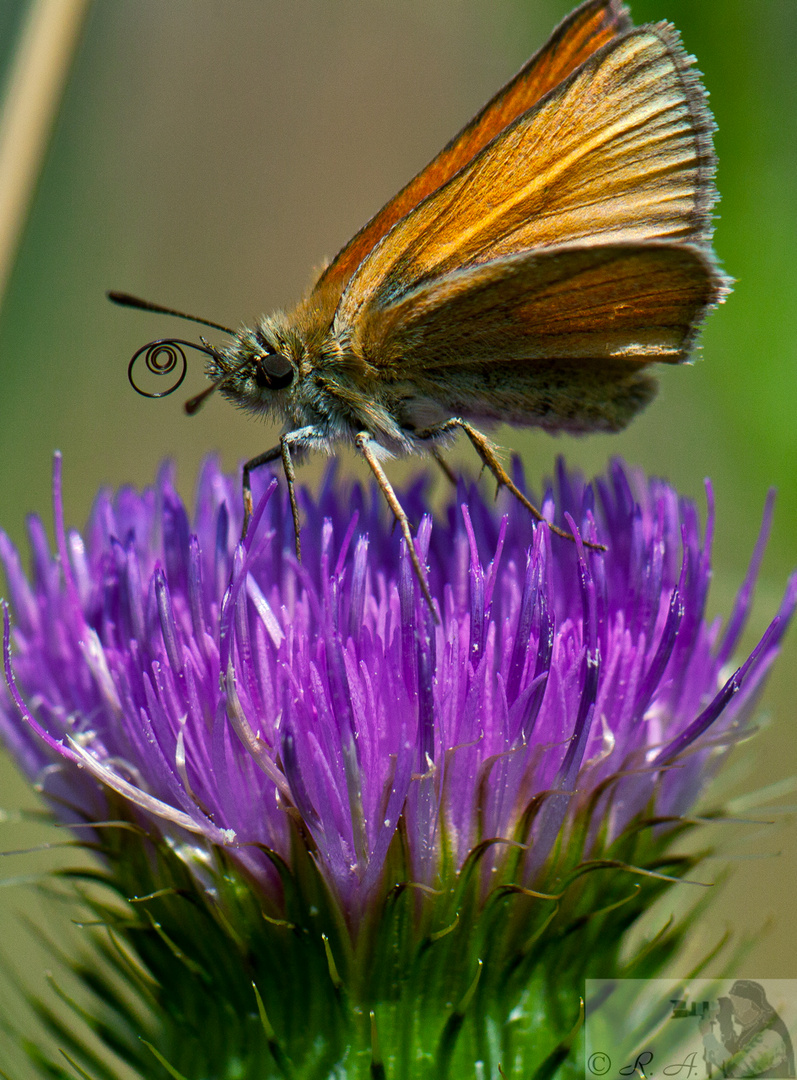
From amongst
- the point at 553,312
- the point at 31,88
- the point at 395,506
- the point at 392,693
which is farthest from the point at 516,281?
the point at 31,88

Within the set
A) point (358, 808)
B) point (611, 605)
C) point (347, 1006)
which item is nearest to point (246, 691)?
point (358, 808)

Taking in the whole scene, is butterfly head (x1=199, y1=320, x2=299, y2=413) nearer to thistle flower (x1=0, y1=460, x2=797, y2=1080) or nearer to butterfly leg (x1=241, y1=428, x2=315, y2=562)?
butterfly leg (x1=241, y1=428, x2=315, y2=562)

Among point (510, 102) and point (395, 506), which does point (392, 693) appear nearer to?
point (395, 506)

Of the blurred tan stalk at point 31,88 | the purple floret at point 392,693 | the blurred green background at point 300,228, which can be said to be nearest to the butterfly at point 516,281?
the purple floret at point 392,693

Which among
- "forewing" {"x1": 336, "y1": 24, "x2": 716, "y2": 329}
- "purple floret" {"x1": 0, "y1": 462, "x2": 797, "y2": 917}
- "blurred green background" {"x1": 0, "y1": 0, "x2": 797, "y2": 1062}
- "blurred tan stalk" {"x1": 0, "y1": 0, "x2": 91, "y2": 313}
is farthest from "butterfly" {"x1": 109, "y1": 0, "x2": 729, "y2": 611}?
"blurred green background" {"x1": 0, "y1": 0, "x2": 797, "y2": 1062}

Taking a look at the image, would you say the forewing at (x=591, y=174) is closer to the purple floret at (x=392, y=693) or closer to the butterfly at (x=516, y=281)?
the butterfly at (x=516, y=281)
